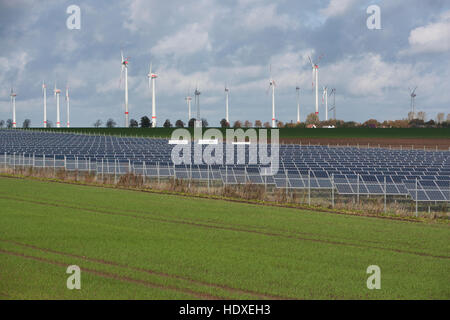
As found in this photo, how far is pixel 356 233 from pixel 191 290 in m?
9.93

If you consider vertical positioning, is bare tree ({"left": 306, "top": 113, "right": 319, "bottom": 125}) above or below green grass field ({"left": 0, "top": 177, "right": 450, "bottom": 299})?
above

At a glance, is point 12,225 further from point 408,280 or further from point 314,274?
point 408,280

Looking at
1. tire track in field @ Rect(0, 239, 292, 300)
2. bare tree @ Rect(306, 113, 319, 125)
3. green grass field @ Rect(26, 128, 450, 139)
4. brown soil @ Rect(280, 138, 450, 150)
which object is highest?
bare tree @ Rect(306, 113, 319, 125)

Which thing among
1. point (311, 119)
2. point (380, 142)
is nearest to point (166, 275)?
point (380, 142)

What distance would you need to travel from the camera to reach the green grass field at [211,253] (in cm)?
1206

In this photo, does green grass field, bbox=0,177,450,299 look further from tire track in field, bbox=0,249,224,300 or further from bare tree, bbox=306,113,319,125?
bare tree, bbox=306,113,319,125

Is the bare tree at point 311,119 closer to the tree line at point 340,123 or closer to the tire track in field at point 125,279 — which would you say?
the tree line at point 340,123

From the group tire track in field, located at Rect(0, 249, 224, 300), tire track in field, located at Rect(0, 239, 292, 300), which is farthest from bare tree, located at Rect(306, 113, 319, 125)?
tire track in field, located at Rect(0, 249, 224, 300)

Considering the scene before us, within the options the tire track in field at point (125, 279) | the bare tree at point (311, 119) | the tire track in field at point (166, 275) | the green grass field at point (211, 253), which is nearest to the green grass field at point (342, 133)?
the bare tree at point (311, 119)

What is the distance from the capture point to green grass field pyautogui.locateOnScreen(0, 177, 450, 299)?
39.6 ft

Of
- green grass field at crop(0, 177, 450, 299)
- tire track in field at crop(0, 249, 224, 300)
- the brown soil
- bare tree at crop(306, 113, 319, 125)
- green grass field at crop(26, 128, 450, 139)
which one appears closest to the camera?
tire track in field at crop(0, 249, 224, 300)

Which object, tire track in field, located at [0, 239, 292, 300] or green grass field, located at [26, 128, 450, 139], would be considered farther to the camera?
green grass field, located at [26, 128, 450, 139]

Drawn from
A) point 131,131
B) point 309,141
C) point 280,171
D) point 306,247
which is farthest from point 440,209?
point 131,131

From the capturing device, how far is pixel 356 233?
65.8ft
